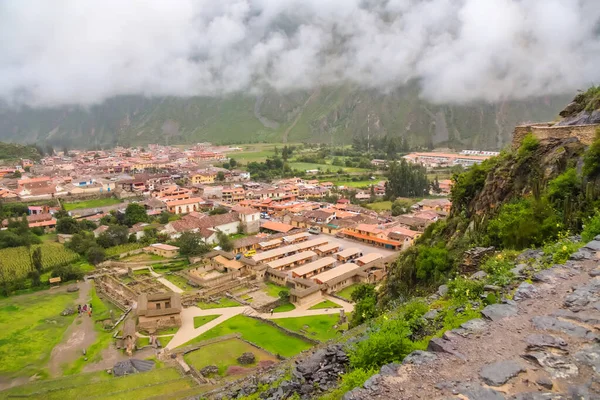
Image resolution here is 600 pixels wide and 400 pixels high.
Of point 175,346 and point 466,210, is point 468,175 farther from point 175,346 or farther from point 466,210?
point 175,346

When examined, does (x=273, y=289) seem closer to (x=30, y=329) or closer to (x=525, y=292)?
(x=30, y=329)

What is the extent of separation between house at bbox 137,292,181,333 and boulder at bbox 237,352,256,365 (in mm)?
6584

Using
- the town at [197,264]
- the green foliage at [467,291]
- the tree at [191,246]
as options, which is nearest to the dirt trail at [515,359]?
the green foliage at [467,291]

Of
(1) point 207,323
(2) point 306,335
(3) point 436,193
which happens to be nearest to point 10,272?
(1) point 207,323

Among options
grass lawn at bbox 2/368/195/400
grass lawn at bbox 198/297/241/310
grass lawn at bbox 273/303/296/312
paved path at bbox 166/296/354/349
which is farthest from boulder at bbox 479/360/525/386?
grass lawn at bbox 198/297/241/310

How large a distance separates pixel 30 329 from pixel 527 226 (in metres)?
28.6

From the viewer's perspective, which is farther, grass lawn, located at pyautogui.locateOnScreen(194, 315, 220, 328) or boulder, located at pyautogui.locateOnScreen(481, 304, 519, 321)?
grass lawn, located at pyautogui.locateOnScreen(194, 315, 220, 328)

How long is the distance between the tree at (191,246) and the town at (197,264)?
150 millimetres

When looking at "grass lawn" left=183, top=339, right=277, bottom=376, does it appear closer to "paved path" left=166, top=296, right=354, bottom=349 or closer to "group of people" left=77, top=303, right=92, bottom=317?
"paved path" left=166, top=296, right=354, bottom=349

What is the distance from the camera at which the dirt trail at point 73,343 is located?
73.5ft

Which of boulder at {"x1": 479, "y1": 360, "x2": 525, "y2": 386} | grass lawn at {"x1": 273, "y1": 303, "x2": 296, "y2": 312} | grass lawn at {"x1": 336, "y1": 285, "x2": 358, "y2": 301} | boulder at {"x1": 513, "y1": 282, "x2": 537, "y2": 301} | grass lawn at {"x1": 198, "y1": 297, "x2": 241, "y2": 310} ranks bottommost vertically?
grass lawn at {"x1": 336, "y1": 285, "x2": 358, "y2": 301}

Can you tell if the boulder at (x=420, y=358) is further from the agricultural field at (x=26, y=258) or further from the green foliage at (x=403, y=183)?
the green foliage at (x=403, y=183)

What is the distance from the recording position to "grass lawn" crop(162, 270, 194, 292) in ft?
108

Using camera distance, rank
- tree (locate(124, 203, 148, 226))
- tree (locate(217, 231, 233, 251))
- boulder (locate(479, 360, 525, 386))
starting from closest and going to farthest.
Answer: boulder (locate(479, 360, 525, 386)), tree (locate(217, 231, 233, 251)), tree (locate(124, 203, 148, 226))
